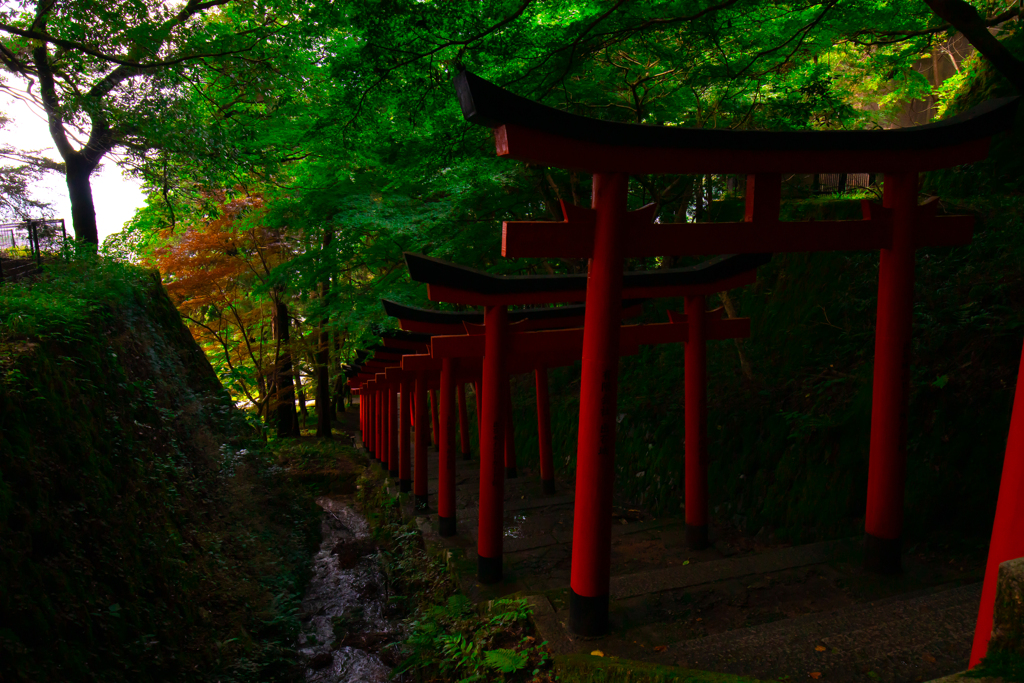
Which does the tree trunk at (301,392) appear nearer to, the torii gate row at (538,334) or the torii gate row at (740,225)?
the torii gate row at (538,334)

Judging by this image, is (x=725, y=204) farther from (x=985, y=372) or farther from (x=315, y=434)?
(x=315, y=434)

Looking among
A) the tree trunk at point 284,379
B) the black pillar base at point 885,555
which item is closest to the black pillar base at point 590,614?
the black pillar base at point 885,555

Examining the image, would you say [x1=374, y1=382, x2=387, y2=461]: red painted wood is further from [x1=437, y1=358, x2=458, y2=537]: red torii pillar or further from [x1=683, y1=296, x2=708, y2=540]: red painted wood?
[x1=683, y1=296, x2=708, y2=540]: red painted wood

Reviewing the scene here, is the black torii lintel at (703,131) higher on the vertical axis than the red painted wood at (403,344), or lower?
higher

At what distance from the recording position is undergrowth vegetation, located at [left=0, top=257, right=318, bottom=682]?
4699 mm

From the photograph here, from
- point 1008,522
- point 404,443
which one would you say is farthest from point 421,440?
point 1008,522

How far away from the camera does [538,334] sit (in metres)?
6.79

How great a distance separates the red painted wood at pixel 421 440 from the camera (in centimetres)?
1074

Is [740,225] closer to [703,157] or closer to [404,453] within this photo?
[703,157]

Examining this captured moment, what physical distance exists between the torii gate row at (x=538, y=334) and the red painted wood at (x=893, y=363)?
1.53 meters

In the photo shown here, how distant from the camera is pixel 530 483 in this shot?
1200 centimetres

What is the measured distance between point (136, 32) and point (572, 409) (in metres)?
10.4

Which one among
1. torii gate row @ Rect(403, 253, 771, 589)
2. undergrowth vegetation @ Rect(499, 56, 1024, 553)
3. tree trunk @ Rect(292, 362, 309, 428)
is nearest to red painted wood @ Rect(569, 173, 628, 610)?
torii gate row @ Rect(403, 253, 771, 589)

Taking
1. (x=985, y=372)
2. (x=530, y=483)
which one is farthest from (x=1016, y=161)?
(x=530, y=483)
